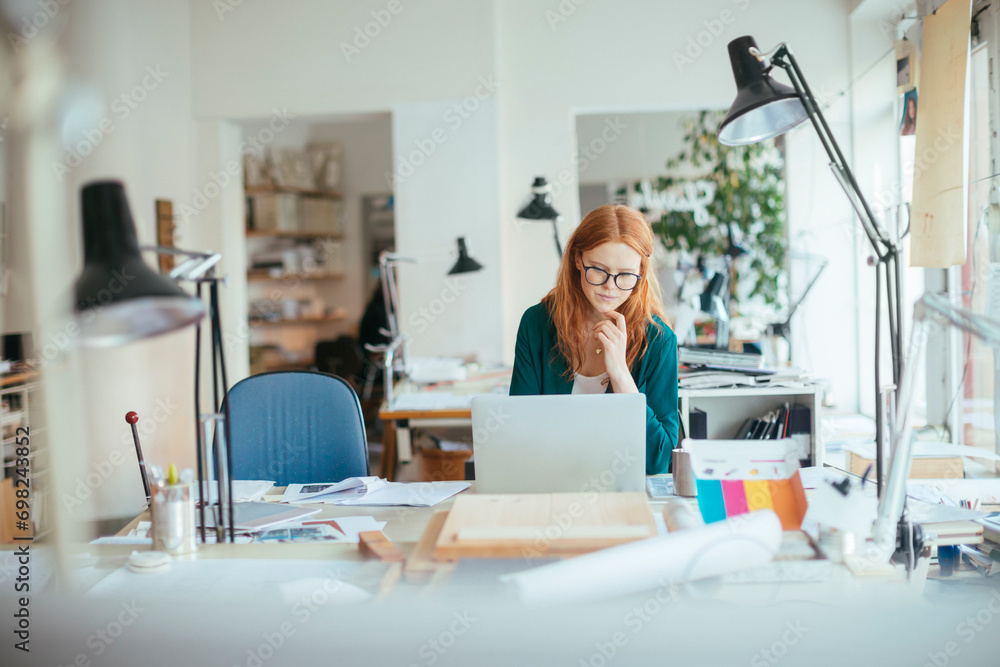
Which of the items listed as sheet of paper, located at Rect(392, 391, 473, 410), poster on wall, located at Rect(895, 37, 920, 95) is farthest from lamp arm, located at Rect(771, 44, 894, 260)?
poster on wall, located at Rect(895, 37, 920, 95)

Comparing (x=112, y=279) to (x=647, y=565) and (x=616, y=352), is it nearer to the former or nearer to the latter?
(x=647, y=565)

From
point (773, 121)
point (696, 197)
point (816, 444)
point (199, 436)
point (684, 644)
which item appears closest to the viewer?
point (684, 644)

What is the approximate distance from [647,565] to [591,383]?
3.63ft

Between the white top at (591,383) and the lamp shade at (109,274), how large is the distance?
4.34 ft

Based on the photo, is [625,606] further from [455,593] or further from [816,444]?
[816,444]

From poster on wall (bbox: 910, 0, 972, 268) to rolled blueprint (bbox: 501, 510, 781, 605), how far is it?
79.8 inches

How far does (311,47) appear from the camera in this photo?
4.64m

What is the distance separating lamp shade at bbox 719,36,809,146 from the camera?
1.63 meters

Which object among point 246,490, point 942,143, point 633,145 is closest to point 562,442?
point 246,490

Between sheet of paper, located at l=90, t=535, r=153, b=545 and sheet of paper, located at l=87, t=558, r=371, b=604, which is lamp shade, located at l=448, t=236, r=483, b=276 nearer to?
sheet of paper, located at l=90, t=535, r=153, b=545

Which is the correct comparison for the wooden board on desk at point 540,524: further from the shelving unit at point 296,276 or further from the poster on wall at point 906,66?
the shelving unit at point 296,276

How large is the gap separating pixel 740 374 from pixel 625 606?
1959 mm

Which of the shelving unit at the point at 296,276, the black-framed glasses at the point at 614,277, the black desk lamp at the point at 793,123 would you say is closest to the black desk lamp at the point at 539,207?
the black-framed glasses at the point at 614,277

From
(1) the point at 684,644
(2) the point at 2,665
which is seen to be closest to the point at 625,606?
(1) the point at 684,644
